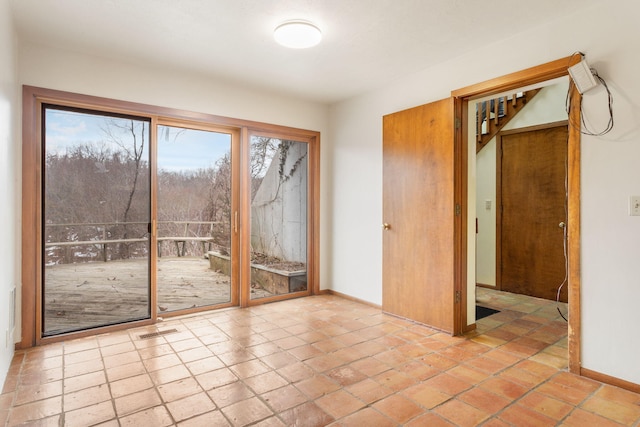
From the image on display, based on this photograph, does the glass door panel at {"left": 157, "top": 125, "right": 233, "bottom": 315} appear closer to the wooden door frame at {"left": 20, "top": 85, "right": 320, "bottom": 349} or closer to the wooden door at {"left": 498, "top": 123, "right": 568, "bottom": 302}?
the wooden door frame at {"left": 20, "top": 85, "right": 320, "bottom": 349}

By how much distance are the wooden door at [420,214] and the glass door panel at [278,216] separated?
1.24 metres

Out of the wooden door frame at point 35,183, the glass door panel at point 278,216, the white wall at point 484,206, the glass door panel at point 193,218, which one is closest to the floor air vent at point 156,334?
the wooden door frame at point 35,183

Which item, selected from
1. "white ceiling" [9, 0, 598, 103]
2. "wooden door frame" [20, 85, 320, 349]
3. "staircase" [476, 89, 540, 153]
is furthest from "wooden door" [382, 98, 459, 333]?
"wooden door frame" [20, 85, 320, 349]

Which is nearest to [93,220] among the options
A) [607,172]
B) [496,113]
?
[607,172]

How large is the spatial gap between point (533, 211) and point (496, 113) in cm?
138

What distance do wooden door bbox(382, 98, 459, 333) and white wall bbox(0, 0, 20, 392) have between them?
10.1 feet

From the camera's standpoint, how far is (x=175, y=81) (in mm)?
3500

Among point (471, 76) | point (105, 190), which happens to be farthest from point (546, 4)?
point (105, 190)

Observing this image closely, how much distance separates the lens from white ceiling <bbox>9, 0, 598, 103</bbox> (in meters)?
2.35

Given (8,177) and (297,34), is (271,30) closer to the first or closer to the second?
(297,34)

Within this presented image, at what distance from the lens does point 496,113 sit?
4.71m

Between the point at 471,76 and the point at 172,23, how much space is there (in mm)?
2439

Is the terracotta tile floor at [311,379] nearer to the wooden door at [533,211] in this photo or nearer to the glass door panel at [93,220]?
the glass door panel at [93,220]

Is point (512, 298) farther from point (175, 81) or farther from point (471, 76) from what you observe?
point (175, 81)
